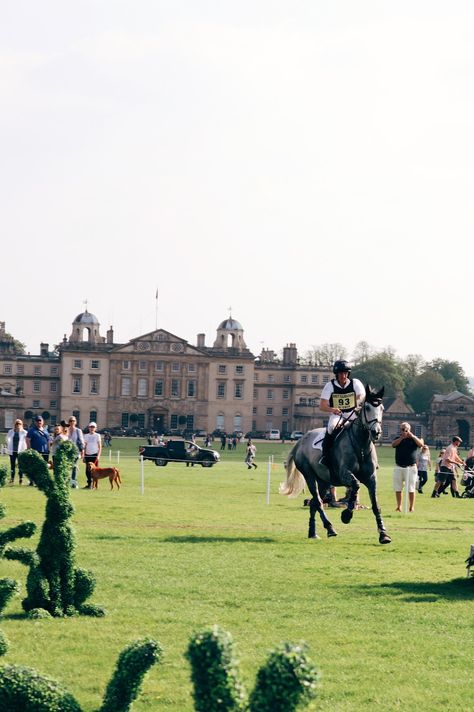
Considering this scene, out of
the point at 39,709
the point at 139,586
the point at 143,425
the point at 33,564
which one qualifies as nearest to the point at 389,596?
the point at 139,586

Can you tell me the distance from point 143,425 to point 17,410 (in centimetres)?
1660

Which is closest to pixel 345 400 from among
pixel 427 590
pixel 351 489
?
pixel 351 489

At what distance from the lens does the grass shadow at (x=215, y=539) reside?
1766cm

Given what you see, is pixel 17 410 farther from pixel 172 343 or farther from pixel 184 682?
pixel 184 682

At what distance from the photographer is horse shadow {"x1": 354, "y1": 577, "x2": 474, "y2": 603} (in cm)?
1260

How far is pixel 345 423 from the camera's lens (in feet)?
57.3

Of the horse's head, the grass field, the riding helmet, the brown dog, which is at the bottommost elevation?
the grass field

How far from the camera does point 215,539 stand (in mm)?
18156

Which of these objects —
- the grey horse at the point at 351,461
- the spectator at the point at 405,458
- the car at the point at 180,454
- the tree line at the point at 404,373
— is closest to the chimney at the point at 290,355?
the tree line at the point at 404,373

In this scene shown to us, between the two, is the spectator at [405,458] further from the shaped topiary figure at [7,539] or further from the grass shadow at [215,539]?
the shaped topiary figure at [7,539]

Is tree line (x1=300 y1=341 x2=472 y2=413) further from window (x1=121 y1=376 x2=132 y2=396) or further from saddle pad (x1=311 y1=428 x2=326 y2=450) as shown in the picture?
saddle pad (x1=311 y1=428 x2=326 y2=450)

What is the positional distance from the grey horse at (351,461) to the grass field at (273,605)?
2.24 feet

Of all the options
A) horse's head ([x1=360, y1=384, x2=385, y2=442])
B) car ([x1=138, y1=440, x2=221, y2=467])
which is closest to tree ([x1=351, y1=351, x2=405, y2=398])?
car ([x1=138, y1=440, x2=221, y2=467])

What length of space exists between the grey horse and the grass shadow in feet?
3.02
